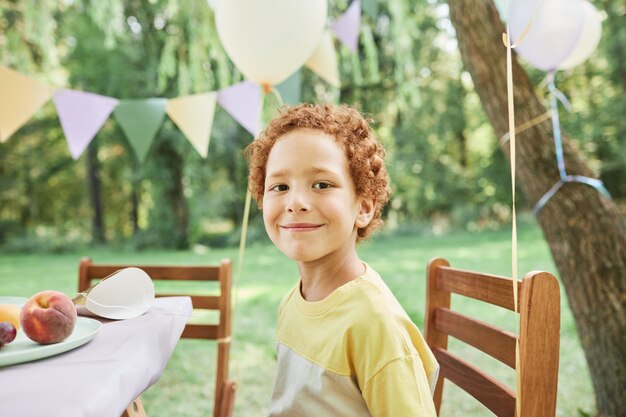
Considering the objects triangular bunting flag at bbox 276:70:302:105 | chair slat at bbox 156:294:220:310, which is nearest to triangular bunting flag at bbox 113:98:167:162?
triangular bunting flag at bbox 276:70:302:105

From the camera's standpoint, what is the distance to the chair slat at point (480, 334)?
3.65 ft

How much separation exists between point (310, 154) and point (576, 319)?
1605 millimetres

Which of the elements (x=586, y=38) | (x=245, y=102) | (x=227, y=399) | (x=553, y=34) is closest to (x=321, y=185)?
(x=227, y=399)

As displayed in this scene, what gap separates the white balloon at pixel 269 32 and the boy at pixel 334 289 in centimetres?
91

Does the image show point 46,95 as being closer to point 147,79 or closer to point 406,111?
point 147,79

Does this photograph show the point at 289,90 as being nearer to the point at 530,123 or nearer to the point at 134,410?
the point at 530,123

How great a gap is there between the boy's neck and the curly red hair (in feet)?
0.53

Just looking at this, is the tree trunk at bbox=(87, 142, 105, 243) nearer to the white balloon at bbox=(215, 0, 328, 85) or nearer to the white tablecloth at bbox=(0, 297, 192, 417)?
the white balloon at bbox=(215, 0, 328, 85)

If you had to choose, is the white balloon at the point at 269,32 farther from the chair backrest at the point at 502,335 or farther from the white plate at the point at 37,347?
the white plate at the point at 37,347

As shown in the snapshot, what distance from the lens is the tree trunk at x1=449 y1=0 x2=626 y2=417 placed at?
2.07 meters

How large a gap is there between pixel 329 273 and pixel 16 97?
6.22ft

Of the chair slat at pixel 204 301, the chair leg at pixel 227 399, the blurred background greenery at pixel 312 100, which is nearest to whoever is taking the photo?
the chair leg at pixel 227 399

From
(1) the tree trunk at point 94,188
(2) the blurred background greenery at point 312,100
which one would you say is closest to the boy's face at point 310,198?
(2) the blurred background greenery at point 312,100

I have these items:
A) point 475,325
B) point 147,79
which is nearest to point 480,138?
point 147,79
